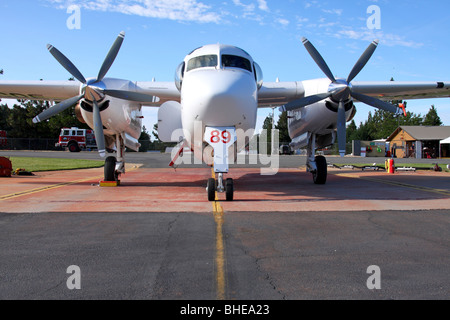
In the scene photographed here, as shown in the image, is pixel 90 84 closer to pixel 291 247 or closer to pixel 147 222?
pixel 147 222

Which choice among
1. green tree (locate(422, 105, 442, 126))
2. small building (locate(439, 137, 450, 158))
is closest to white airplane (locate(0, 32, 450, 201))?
small building (locate(439, 137, 450, 158))

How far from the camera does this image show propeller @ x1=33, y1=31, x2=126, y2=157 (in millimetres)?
12548

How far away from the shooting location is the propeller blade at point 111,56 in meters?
12.9

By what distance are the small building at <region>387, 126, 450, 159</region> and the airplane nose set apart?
172ft

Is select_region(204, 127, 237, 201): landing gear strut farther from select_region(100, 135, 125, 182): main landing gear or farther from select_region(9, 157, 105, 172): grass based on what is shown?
select_region(9, 157, 105, 172): grass

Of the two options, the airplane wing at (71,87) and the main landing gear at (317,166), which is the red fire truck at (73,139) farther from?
the main landing gear at (317,166)

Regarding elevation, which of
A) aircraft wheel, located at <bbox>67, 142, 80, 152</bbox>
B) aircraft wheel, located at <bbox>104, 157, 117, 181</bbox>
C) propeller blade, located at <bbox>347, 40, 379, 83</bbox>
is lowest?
aircraft wheel, located at <bbox>104, 157, 117, 181</bbox>

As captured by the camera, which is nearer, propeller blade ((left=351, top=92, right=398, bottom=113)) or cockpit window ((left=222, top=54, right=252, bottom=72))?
cockpit window ((left=222, top=54, right=252, bottom=72))

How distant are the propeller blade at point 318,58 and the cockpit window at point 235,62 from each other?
3511 mm

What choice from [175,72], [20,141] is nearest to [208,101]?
[175,72]

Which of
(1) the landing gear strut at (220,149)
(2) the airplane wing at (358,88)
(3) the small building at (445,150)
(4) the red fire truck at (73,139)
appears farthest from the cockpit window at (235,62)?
(3) the small building at (445,150)

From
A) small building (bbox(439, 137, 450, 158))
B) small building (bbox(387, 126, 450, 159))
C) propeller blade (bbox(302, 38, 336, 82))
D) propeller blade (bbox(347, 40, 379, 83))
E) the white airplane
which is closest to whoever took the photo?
the white airplane

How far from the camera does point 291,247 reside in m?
5.33

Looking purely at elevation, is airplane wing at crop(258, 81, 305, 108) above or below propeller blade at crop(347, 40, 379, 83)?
below
